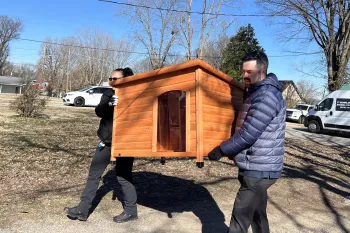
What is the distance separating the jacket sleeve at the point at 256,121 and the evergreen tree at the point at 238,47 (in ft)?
115

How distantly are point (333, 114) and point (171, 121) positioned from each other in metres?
16.0

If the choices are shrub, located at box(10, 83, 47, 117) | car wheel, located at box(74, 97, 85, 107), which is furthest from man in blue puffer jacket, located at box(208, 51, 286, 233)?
car wheel, located at box(74, 97, 85, 107)

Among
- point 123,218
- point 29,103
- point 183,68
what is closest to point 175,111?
point 183,68

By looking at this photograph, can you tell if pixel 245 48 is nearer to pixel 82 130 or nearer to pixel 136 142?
pixel 82 130

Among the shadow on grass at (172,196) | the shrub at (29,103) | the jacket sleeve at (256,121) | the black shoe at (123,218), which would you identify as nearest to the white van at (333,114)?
the shrub at (29,103)

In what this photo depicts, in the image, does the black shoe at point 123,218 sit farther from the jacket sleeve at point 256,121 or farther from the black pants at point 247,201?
the jacket sleeve at point 256,121

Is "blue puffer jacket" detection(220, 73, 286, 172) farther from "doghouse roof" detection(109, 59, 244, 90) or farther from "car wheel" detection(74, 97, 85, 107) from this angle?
"car wheel" detection(74, 97, 85, 107)

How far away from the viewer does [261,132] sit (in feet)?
8.89

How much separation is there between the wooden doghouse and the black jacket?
0.15m

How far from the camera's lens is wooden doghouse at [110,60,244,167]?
310 centimetres

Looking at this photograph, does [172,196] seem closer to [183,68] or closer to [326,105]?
[183,68]

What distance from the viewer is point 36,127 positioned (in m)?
11.1

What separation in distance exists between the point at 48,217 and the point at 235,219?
7.73 ft

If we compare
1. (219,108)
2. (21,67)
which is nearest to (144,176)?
(219,108)
